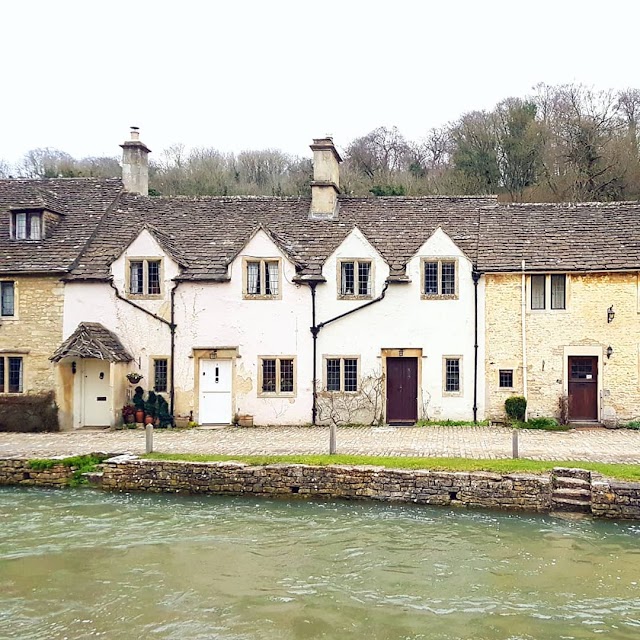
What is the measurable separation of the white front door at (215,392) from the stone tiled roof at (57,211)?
262 inches

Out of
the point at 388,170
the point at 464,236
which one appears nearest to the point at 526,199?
the point at 388,170

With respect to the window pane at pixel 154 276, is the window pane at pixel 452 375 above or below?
below

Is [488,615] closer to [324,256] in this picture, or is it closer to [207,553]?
[207,553]

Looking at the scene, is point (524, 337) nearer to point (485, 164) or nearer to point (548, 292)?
point (548, 292)

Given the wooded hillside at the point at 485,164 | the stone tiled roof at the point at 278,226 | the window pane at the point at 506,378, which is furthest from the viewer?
the wooded hillside at the point at 485,164

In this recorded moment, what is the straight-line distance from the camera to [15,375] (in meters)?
25.5

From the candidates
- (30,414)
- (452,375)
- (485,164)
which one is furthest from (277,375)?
(485,164)

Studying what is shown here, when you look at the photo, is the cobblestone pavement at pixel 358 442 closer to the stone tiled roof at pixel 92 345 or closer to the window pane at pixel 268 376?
the window pane at pixel 268 376

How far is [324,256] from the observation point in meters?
26.4

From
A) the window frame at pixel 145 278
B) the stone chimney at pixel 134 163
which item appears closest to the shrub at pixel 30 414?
the window frame at pixel 145 278

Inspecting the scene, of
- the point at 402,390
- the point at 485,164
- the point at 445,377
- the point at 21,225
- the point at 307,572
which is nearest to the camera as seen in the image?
the point at 307,572

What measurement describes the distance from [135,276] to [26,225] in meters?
5.42

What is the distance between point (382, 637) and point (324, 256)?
701 inches

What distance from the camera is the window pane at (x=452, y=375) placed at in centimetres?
2533
